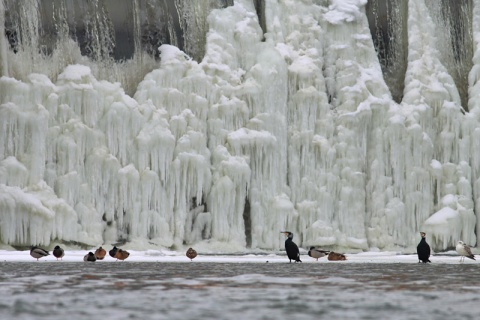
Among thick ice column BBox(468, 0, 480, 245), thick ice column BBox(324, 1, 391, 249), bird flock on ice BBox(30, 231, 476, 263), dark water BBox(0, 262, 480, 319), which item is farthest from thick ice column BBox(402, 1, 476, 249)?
dark water BBox(0, 262, 480, 319)

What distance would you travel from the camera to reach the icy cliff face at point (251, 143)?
113 ft

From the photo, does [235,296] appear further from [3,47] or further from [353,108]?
[353,108]

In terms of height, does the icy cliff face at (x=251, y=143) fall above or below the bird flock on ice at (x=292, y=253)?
above

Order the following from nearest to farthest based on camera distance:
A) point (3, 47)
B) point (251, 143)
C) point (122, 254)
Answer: point (122, 254) → point (3, 47) → point (251, 143)

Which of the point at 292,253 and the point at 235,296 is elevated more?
the point at 292,253

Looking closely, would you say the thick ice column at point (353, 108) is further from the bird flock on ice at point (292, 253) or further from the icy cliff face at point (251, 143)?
the bird flock on ice at point (292, 253)

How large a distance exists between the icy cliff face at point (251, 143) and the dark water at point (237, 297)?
706 inches

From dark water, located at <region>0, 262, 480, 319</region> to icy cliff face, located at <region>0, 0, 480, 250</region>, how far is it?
1793 centimetres

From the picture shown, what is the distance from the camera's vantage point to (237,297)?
458 inches

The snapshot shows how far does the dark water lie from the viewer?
380 inches

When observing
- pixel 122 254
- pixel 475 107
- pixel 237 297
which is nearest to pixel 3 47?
pixel 122 254

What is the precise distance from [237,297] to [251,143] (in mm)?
24992

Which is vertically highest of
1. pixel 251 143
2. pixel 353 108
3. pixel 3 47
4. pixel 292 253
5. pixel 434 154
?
pixel 3 47

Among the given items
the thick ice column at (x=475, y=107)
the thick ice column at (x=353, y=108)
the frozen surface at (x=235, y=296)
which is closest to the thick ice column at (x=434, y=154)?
the thick ice column at (x=475, y=107)
